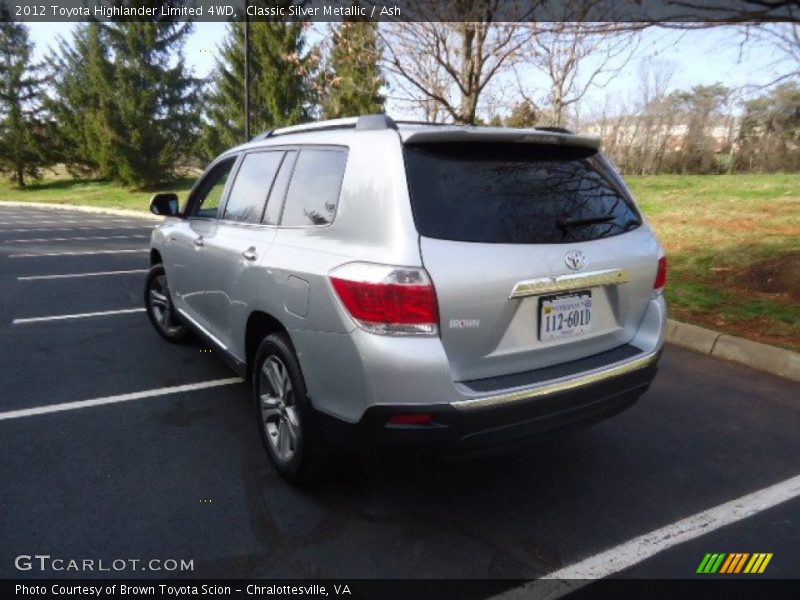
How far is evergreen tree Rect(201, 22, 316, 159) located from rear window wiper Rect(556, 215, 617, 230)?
2839 centimetres

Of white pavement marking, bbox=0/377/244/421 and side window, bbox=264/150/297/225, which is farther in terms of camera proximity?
white pavement marking, bbox=0/377/244/421

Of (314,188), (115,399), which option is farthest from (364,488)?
(115,399)

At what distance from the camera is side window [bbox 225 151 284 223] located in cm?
341

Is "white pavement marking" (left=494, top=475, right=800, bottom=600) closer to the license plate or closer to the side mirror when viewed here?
the license plate

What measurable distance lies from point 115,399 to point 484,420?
2.93 meters

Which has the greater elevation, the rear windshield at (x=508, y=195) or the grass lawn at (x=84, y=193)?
the rear windshield at (x=508, y=195)

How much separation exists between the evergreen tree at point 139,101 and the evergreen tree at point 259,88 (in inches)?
85.0

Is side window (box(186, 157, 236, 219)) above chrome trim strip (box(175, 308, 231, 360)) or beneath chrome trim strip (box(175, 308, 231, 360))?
above

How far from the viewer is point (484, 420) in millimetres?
2334

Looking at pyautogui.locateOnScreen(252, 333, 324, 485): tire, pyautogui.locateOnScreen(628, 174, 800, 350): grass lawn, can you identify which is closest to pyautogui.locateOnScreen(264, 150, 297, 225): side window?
pyautogui.locateOnScreen(252, 333, 324, 485): tire

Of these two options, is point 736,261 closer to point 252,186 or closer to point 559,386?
point 559,386

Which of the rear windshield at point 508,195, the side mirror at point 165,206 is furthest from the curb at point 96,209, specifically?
the rear windshield at point 508,195

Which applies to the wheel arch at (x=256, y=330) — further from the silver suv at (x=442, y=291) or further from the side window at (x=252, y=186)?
the side window at (x=252, y=186)

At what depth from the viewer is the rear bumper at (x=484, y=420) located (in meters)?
2.30
